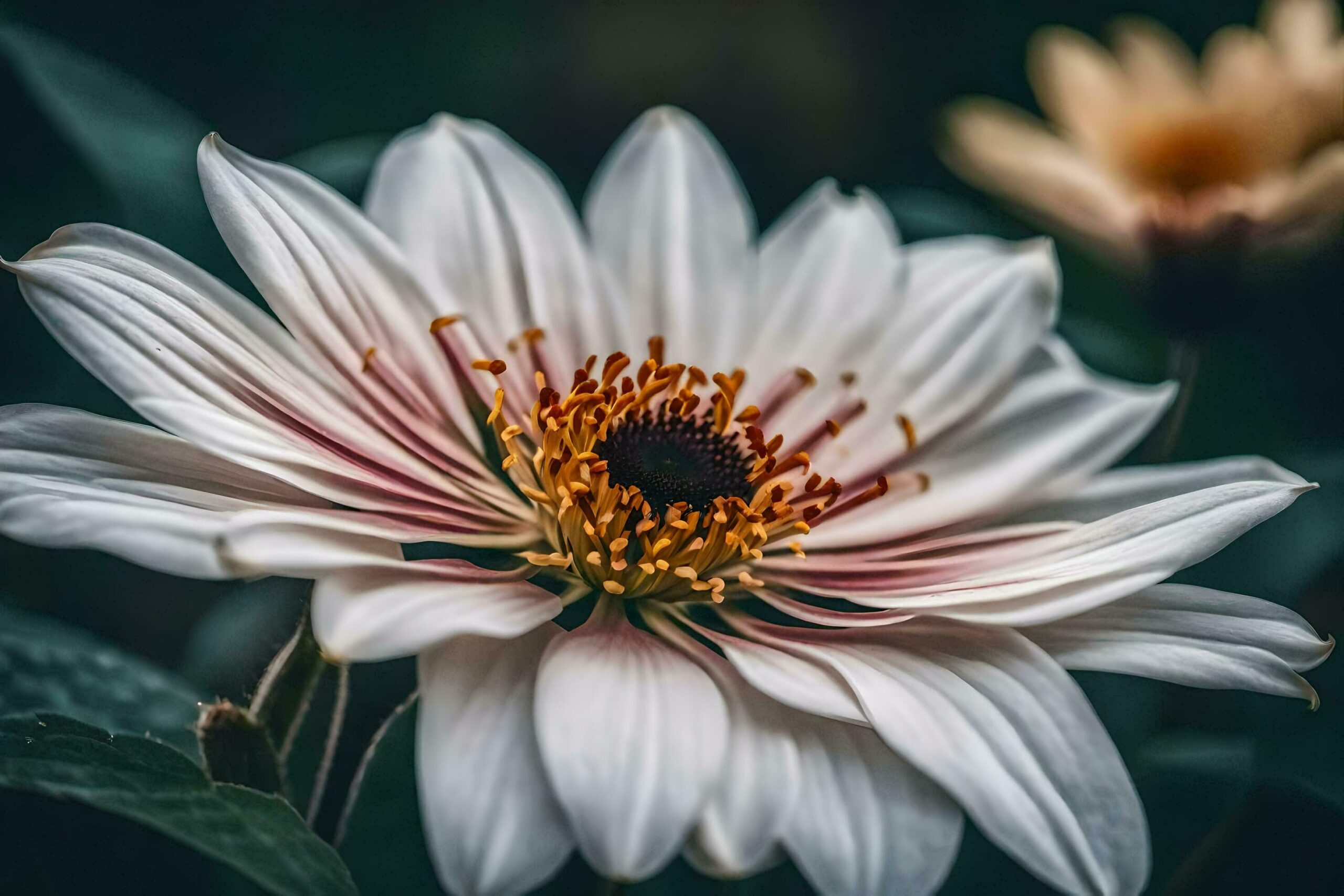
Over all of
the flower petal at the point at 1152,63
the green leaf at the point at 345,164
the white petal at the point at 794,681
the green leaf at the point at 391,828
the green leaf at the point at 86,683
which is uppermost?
the flower petal at the point at 1152,63

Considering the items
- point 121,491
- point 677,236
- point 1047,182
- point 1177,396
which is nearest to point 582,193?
point 677,236

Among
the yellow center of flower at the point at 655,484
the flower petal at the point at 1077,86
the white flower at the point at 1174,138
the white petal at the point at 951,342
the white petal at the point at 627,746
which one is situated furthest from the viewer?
the flower petal at the point at 1077,86

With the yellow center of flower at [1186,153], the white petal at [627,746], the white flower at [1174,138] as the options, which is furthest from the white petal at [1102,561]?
the yellow center of flower at [1186,153]

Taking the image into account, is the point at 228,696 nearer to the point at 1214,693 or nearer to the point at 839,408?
the point at 839,408

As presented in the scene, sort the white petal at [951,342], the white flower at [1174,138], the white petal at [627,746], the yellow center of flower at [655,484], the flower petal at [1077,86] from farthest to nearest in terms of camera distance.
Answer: the flower petal at [1077,86] → the white flower at [1174,138] → the white petal at [951,342] → the yellow center of flower at [655,484] → the white petal at [627,746]

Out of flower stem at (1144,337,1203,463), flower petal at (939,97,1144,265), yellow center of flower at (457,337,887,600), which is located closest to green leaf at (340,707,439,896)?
yellow center of flower at (457,337,887,600)

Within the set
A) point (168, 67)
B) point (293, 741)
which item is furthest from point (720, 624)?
point (168, 67)

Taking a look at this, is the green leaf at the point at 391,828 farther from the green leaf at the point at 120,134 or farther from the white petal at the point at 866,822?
the green leaf at the point at 120,134

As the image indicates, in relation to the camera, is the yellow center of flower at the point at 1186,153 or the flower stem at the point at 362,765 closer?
the flower stem at the point at 362,765
